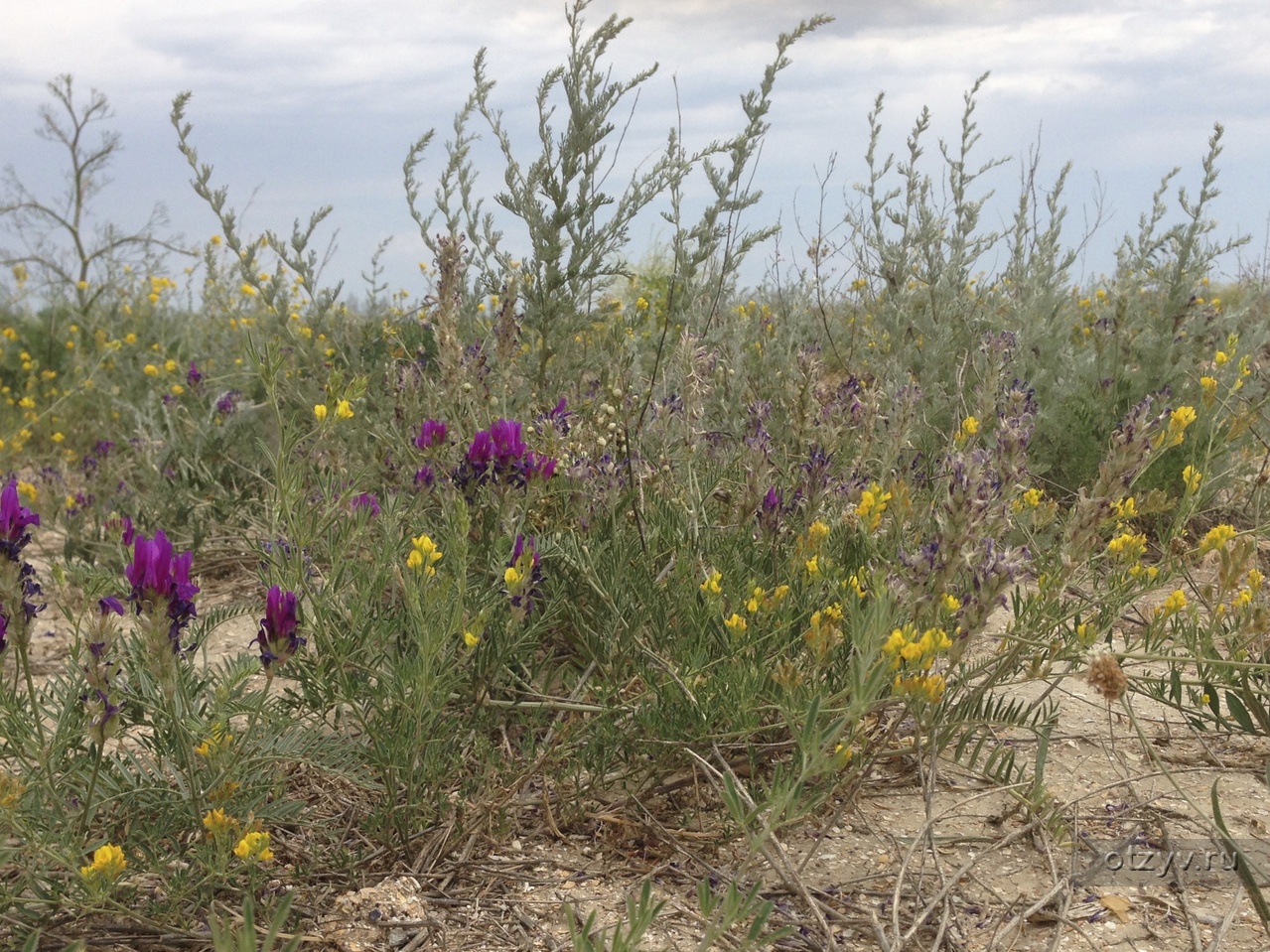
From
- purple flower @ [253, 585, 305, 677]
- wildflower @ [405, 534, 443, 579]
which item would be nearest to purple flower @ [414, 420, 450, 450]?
wildflower @ [405, 534, 443, 579]

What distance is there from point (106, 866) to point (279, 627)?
0.45 meters

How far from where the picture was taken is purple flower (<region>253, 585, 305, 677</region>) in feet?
6.00

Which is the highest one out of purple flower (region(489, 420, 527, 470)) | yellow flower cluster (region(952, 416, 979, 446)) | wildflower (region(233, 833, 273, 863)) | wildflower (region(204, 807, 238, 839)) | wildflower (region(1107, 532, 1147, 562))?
purple flower (region(489, 420, 527, 470))

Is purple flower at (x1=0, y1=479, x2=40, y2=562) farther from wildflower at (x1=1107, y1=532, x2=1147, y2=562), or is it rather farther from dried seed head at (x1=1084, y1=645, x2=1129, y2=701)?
wildflower at (x1=1107, y1=532, x2=1147, y2=562)

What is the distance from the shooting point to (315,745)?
81.5 inches

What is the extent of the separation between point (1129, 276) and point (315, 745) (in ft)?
21.4

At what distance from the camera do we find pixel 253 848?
1.76 m

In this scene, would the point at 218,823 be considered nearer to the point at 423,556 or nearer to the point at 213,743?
the point at 213,743

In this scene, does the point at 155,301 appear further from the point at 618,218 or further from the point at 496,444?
the point at 496,444

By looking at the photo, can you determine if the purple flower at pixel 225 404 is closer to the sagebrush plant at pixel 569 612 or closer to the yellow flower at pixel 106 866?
the sagebrush plant at pixel 569 612

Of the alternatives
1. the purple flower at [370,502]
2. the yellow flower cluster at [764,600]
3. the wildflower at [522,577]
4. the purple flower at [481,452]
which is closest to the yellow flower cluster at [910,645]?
the yellow flower cluster at [764,600]

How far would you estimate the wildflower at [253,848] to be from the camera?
5.70 feet

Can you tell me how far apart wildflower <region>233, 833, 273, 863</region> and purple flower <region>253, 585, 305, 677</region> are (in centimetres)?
27

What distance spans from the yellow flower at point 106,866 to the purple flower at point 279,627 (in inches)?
14.2
